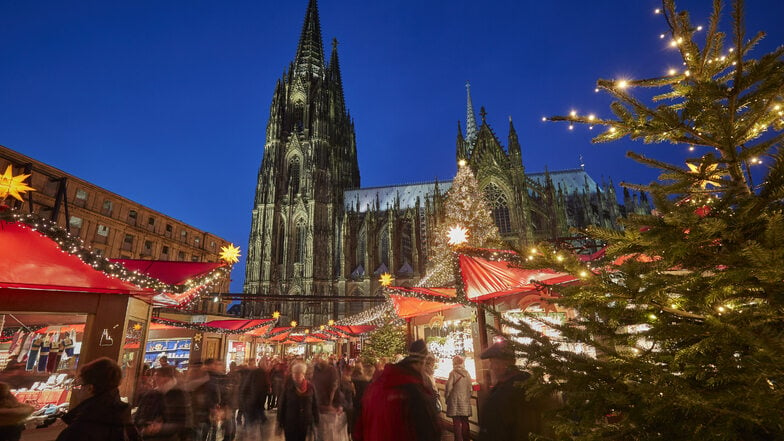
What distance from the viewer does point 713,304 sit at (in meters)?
1.75

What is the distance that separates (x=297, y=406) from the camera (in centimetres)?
571

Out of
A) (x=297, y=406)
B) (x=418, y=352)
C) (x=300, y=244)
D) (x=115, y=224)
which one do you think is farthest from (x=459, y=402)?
(x=300, y=244)

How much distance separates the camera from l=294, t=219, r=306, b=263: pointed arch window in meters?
39.9

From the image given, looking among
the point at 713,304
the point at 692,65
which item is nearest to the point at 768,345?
the point at 713,304

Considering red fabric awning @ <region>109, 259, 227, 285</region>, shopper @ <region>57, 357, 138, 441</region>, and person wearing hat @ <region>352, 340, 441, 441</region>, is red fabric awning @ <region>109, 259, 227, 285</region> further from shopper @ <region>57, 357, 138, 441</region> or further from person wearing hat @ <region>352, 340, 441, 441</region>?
person wearing hat @ <region>352, 340, 441, 441</region>

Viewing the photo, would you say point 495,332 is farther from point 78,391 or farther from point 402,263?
point 402,263

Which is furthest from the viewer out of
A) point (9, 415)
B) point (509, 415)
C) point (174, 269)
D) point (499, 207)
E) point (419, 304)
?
point (499, 207)

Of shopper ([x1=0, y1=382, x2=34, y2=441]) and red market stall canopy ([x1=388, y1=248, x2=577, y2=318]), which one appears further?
red market stall canopy ([x1=388, y1=248, x2=577, y2=318])

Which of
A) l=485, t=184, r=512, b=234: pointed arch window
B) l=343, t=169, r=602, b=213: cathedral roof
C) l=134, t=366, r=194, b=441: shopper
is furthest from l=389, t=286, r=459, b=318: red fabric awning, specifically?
l=343, t=169, r=602, b=213: cathedral roof

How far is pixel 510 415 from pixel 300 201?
40.2 meters

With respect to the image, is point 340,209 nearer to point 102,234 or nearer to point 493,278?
point 102,234

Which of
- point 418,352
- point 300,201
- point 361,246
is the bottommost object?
point 418,352

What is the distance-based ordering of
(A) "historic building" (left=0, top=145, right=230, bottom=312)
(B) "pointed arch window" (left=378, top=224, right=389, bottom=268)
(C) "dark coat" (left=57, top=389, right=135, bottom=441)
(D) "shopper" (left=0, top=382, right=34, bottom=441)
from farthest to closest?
(B) "pointed arch window" (left=378, top=224, right=389, bottom=268) → (A) "historic building" (left=0, top=145, right=230, bottom=312) → (D) "shopper" (left=0, top=382, right=34, bottom=441) → (C) "dark coat" (left=57, top=389, right=135, bottom=441)

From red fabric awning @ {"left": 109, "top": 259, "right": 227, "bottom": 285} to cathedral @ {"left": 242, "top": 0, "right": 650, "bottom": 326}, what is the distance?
82.2ft
